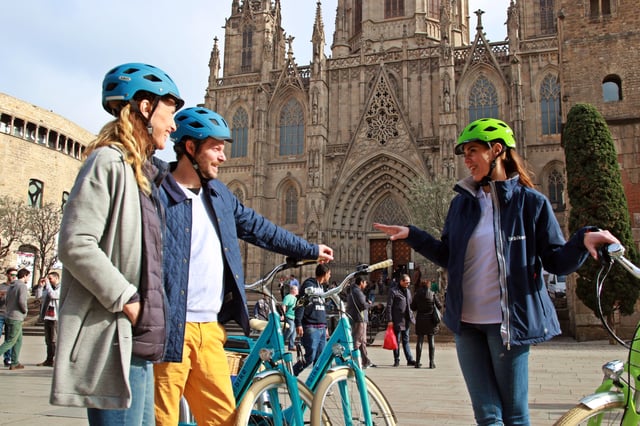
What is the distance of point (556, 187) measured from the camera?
104 ft

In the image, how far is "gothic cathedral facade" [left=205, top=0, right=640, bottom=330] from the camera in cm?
3262

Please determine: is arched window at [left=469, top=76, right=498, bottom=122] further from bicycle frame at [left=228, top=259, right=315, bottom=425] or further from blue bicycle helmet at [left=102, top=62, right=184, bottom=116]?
blue bicycle helmet at [left=102, top=62, right=184, bottom=116]

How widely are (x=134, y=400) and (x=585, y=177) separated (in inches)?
644

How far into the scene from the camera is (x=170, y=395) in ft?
9.34

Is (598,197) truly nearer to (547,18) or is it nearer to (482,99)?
(482,99)

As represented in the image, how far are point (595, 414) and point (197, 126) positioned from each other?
247 cm

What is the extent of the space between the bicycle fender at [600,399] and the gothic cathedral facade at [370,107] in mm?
29887

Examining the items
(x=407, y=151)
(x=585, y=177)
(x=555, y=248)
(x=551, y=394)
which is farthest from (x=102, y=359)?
(x=407, y=151)

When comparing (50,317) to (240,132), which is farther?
(240,132)

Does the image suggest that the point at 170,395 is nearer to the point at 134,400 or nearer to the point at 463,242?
the point at 134,400

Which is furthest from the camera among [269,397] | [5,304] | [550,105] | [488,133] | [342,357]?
[550,105]

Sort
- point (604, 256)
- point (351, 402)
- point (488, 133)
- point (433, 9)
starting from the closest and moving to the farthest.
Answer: point (604, 256) < point (488, 133) < point (351, 402) < point (433, 9)

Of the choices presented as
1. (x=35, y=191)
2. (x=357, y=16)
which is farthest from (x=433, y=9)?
(x=35, y=191)

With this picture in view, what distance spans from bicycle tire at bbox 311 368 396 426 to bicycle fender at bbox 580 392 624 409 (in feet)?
4.26
